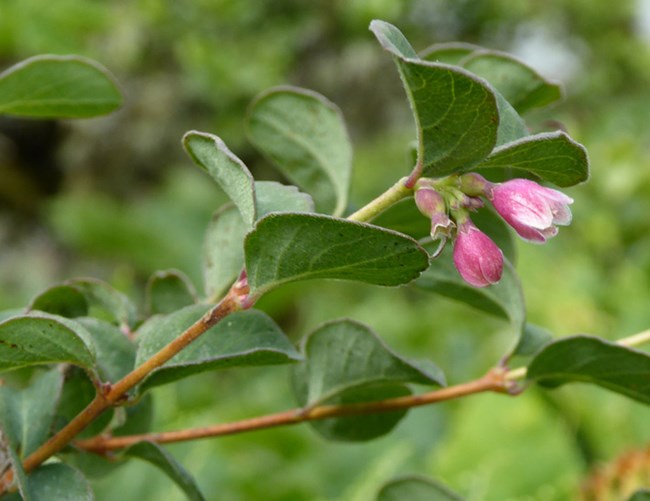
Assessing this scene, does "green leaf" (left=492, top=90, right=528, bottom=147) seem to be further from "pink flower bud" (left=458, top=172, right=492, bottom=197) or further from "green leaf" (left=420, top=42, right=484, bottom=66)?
"green leaf" (left=420, top=42, right=484, bottom=66)

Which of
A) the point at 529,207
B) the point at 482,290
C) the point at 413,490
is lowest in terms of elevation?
the point at 413,490

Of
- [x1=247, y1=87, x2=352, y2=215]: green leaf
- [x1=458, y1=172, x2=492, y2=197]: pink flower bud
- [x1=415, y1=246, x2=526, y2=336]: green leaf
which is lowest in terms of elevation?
[x1=415, y1=246, x2=526, y2=336]: green leaf

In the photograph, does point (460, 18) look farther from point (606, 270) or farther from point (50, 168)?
point (50, 168)

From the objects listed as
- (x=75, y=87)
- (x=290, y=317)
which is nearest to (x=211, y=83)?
(x=290, y=317)

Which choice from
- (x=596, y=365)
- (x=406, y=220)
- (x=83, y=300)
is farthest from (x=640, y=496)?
(x=83, y=300)

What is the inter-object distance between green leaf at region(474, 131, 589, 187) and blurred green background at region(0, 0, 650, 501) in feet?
1.01

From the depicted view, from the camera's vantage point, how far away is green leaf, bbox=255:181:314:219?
35 centimetres

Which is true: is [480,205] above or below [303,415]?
above

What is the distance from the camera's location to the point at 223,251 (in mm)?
456

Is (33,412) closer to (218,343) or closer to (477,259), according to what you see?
(218,343)

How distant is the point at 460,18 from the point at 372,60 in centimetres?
35

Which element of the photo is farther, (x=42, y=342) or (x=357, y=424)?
(x=357, y=424)

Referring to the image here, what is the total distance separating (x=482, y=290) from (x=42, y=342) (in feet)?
0.77

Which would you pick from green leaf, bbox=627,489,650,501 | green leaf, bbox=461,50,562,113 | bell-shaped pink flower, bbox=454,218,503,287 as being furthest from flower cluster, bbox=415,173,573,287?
green leaf, bbox=627,489,650,501
